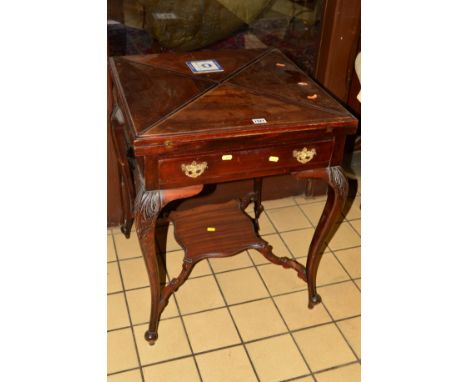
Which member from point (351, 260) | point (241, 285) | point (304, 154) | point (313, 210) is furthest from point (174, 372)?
point (313, 210)

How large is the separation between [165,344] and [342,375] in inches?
29.5

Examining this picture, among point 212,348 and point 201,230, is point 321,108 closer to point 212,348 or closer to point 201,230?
point 201,230

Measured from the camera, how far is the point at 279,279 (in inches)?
98.3

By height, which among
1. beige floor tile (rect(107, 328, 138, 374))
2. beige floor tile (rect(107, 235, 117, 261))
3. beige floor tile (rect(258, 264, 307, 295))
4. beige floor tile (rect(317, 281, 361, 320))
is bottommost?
beige floor tile (rect(317, 281, 361, 320))

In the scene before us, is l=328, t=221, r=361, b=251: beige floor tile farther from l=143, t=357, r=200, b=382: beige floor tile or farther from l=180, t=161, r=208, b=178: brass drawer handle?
l=180, t=161, r=208, b=178: brass drawer handle

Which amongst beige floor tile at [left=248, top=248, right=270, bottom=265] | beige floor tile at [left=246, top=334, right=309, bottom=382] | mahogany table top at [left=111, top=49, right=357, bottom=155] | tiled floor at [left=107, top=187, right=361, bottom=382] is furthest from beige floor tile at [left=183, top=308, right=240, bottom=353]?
mahogany table top at [left=111, top=49, right=357, bottom=155]

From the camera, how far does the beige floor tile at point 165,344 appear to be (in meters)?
2.07

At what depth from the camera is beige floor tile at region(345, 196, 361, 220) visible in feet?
9.75

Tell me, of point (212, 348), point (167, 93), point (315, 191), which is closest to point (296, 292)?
point (212, 348)

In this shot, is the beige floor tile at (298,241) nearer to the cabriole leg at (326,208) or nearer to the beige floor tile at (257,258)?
the beige floor tile at (257,258)

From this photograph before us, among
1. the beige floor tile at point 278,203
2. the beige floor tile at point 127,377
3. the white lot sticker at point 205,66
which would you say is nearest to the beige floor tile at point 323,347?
the beige floor tile at point 127,377

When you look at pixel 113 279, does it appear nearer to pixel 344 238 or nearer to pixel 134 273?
pixel 134 273

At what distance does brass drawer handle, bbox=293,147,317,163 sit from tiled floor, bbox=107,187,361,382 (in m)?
0.84

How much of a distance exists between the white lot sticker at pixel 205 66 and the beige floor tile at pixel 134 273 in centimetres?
105
